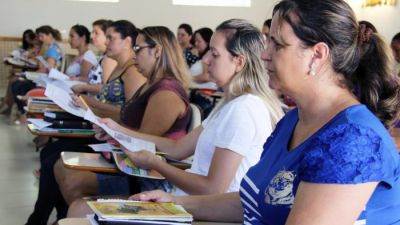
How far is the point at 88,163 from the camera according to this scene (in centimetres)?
197

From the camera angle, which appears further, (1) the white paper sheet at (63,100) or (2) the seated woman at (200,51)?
Result: (2) the seated woman at (200,51)

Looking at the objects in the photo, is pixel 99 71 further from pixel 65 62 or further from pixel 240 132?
pixel 240 132

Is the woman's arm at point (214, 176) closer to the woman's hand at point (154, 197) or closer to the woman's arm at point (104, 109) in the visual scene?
the woman's hand at point (154, 197)

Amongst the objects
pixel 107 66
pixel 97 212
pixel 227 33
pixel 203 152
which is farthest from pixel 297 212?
pixel 107 66

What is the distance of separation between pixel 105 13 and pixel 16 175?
556 centimetres

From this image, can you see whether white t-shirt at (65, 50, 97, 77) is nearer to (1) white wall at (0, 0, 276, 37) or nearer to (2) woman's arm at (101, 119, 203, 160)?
(2) woman's arm at (101, 119, 203, 160)

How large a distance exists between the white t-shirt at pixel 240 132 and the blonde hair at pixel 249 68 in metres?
0.05

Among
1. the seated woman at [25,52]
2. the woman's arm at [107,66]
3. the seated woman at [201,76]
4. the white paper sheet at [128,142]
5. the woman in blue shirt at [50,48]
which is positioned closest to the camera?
the white paper sheet at [128,142]

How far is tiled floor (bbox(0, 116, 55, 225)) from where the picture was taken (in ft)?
10.6

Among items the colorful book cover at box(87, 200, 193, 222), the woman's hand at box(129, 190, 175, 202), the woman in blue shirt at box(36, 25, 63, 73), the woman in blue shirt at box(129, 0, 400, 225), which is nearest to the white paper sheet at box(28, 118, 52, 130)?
the woman's hand at box(129, 190, 175, 202)

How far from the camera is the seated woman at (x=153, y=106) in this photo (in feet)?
7.48

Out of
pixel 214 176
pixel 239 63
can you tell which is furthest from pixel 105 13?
pixel 214 176

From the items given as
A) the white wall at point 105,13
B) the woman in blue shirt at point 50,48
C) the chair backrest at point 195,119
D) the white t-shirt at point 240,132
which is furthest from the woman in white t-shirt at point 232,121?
the white wall at point 105,13

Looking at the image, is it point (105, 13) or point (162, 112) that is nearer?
point (162, 112)
